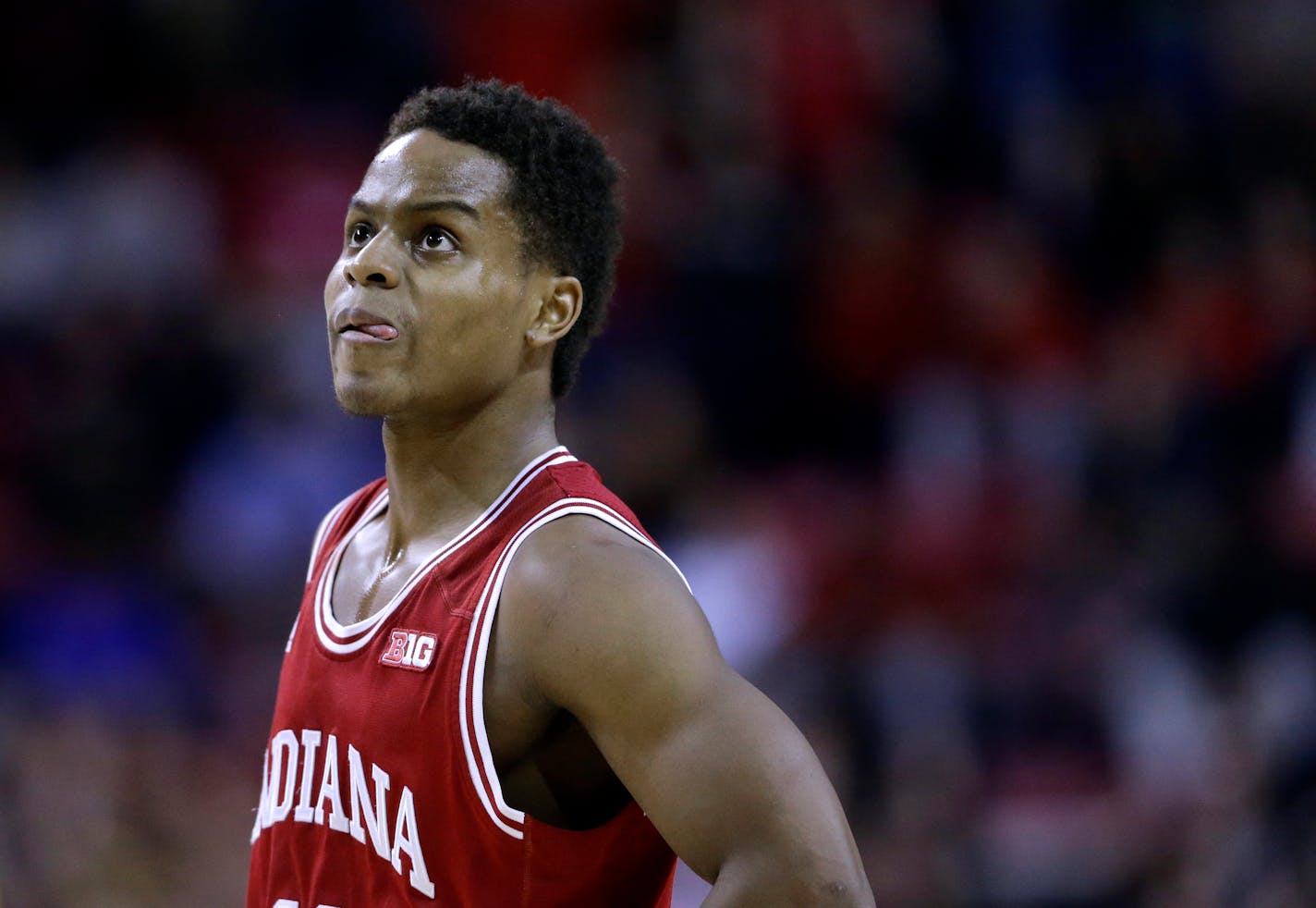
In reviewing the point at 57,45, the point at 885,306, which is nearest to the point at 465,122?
the point at 885,306

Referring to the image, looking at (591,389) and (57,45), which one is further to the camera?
(57,45)

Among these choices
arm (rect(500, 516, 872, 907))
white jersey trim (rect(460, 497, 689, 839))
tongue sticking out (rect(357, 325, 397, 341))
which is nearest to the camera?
arm (rect(500, 516, 872, 907))

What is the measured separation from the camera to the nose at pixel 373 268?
3.14 meters

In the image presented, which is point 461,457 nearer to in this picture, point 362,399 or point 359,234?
point 362,399

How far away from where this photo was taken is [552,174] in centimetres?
331

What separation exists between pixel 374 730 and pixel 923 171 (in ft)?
20.6

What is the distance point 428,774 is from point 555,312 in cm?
95

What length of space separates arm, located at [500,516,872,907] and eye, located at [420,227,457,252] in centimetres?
71

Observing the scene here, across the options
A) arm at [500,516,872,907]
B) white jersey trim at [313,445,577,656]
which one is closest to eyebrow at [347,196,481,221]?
white jersey trim at [313,445,577,656]

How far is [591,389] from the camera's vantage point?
7551 mm

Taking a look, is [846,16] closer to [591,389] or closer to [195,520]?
[591,389]

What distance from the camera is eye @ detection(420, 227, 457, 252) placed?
3.17 metres

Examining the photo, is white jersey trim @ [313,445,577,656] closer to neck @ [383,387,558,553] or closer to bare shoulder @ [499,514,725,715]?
neck @ [383,387,558,553]

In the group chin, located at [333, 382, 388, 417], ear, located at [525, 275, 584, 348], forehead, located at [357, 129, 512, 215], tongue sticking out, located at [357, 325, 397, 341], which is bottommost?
chin, located at [333, 382, 388, 417]
